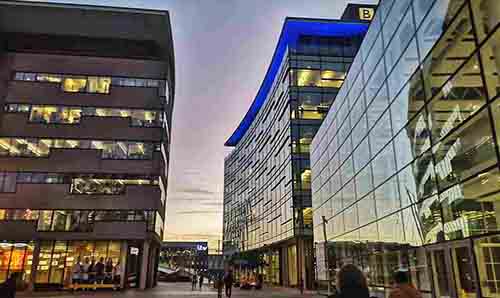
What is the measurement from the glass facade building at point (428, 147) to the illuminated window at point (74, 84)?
2676 centimetres

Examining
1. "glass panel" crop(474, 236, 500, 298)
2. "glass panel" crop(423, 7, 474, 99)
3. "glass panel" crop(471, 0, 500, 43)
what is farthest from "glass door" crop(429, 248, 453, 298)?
"glass panel" crop(471, 0, 500, 43)

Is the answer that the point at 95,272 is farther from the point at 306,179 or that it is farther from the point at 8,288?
the point at 8,288

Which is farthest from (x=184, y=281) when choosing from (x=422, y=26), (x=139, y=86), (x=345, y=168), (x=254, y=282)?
(x=422, y=26)

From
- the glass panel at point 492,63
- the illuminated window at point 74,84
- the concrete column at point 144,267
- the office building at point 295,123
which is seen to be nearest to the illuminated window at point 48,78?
the illuminated window at point 74,84

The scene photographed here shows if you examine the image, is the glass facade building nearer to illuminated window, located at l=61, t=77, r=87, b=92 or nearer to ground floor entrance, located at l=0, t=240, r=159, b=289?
ground floor entrance, located at l=0, t=240, r=159, b=289

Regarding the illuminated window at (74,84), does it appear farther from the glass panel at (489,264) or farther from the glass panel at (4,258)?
the glass panel at (489,264)

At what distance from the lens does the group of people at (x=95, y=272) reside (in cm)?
3441

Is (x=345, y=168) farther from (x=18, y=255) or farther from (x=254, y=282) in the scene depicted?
(x=18, y=255)

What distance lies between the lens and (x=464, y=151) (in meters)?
13.1

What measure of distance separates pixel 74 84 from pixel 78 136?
5.61m

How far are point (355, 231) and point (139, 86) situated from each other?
25939 millimetres

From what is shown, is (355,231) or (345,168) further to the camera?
(345,168)

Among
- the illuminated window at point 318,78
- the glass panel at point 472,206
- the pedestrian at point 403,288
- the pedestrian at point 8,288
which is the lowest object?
the pedestrian at point 8,288

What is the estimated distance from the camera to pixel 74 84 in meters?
39.6
